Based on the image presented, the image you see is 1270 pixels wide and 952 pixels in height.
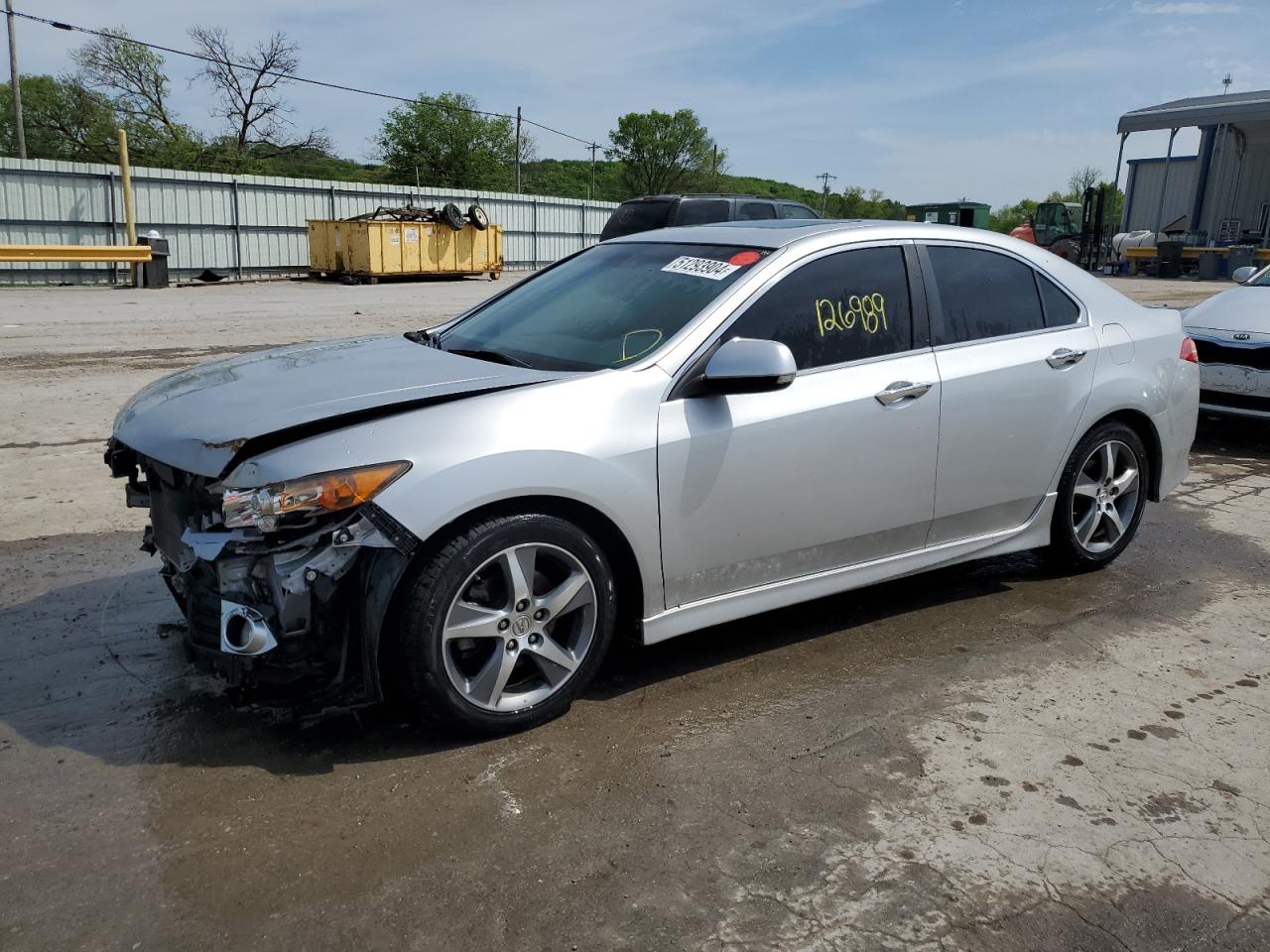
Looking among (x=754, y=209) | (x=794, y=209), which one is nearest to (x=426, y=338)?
(x=754, y=209)

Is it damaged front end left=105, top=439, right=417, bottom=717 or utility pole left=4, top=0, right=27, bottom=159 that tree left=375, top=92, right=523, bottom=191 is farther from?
damaged front end left=105, top=439, right=417, bottom=717

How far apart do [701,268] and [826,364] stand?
60 cm

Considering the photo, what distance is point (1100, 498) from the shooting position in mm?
4922

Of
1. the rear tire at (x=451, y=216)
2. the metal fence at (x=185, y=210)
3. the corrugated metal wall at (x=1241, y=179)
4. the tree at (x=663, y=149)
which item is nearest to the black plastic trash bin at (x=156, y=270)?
the metal fence at (x=185, y=210)

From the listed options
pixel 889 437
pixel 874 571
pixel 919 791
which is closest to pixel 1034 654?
pixel 874 571

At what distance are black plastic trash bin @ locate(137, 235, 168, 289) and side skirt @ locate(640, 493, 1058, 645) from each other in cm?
2454

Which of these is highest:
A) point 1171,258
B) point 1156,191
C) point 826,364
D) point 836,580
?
point 1156,191

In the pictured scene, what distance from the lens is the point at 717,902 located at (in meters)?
2.53

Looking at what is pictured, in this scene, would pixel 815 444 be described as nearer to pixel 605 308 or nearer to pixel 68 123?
pixel 605 308

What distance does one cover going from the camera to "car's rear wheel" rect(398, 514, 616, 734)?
306cm

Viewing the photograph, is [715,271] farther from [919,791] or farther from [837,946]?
[837,946]

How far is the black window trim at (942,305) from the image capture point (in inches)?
168

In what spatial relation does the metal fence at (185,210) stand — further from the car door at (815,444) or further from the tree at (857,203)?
the tree at (857,203)

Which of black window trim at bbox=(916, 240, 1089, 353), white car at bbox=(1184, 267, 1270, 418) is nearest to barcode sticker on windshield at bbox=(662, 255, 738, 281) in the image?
black window trim at bbox=(916, 240, 1089, 353)
